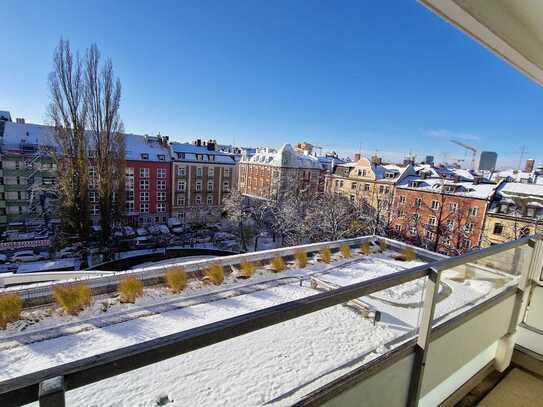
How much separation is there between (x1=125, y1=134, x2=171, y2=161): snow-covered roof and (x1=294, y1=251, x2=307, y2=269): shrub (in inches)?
537

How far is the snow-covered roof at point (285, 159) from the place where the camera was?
67.1 ft

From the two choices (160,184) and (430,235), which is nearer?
(430,235)

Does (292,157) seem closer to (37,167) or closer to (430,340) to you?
(37,167)

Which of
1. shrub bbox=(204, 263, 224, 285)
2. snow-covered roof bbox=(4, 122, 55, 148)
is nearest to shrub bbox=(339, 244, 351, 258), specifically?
shrub bbox=(204, 263, 224, 285)

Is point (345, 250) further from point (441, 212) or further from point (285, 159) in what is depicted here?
point (285, 159)

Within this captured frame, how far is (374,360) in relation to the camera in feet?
3.07

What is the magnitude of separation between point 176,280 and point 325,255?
10.6 feet

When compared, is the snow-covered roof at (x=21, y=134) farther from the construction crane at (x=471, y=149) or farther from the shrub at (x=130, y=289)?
the construction crane at (x=471, y=149)

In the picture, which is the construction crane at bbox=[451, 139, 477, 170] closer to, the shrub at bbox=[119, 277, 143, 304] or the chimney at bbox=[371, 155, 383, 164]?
the chimney at bbox=[371, 155, 383, 164]

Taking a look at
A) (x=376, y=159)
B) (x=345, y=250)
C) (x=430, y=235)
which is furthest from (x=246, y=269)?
(x=376, y=159)

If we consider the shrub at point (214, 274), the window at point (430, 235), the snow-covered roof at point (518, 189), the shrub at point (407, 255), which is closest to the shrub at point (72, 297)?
the shrub at point (214, 274)

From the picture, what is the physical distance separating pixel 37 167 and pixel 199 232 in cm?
864

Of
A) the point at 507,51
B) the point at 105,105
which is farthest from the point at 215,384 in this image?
the point at 105,105

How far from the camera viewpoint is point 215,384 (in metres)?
1.26
